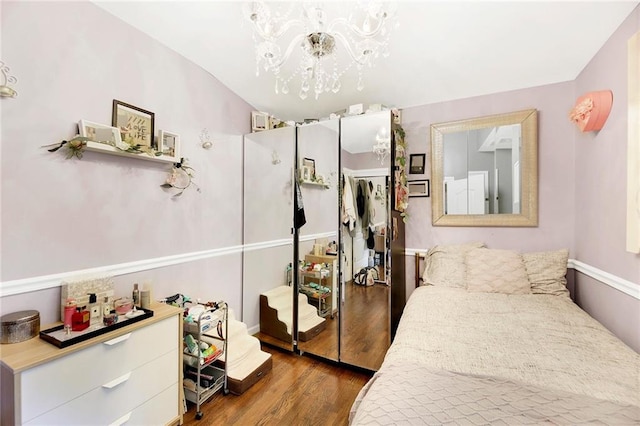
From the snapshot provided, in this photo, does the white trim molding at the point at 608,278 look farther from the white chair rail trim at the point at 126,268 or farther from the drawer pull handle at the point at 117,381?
the drawer pull handle at the point at 117,381


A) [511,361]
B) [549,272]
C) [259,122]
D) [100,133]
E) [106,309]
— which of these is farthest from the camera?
[259,122]

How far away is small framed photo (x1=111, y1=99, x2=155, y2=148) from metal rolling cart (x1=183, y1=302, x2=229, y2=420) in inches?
51.0

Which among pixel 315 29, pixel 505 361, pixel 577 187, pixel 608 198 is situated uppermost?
pixel 315 29

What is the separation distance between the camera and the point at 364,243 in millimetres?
2422

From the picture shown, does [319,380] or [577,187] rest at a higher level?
[577,187]

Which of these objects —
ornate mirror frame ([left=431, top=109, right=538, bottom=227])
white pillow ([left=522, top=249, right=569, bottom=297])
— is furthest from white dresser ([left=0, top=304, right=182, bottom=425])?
white pillow ([left=522, top=249, right=569, bottom=297])

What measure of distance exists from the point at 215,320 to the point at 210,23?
82.8 inches

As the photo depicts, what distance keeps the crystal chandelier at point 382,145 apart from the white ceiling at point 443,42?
56 cm

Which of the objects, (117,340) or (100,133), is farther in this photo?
(100,133)

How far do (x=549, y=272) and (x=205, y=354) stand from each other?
259 cm

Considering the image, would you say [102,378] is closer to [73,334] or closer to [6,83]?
[73,334]

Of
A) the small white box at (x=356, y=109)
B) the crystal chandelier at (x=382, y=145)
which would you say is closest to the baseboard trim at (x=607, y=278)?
the crystal chandelier at (x=382, y=145)

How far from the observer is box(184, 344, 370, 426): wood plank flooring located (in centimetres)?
180

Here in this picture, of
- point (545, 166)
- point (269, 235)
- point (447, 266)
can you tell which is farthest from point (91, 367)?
point (545, 166)
